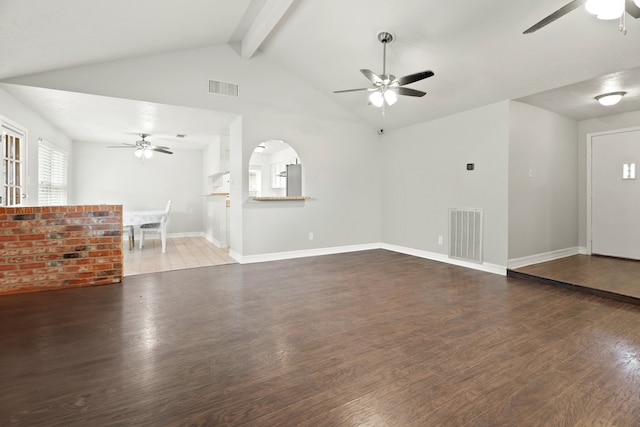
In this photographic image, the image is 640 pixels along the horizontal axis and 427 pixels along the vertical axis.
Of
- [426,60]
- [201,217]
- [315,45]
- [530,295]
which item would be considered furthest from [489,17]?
[201,217]

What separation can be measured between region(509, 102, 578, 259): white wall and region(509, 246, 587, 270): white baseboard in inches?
2.3

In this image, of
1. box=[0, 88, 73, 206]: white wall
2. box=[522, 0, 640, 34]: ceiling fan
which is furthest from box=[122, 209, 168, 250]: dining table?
box=[522, 0, 640, 34]: ceiling fan

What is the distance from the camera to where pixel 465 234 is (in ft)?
15.6

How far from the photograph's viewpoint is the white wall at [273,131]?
13.5 feet

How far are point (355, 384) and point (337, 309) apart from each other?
119 centimetres

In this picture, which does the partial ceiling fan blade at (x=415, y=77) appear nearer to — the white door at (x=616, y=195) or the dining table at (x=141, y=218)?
the white door at (x=616, y=195)

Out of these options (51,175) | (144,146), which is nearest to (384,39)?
(144,146)

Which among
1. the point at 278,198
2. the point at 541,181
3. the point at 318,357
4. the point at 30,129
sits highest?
the point at 30,129

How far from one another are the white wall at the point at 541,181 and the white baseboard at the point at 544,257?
58 millimetres

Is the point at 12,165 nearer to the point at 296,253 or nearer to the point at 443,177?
the point at 296,253

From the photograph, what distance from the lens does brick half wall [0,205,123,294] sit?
3.33m

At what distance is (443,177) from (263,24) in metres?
3.61

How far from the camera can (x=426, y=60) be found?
13.0ft

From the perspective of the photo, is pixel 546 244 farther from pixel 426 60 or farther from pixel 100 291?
pixel 100 291
